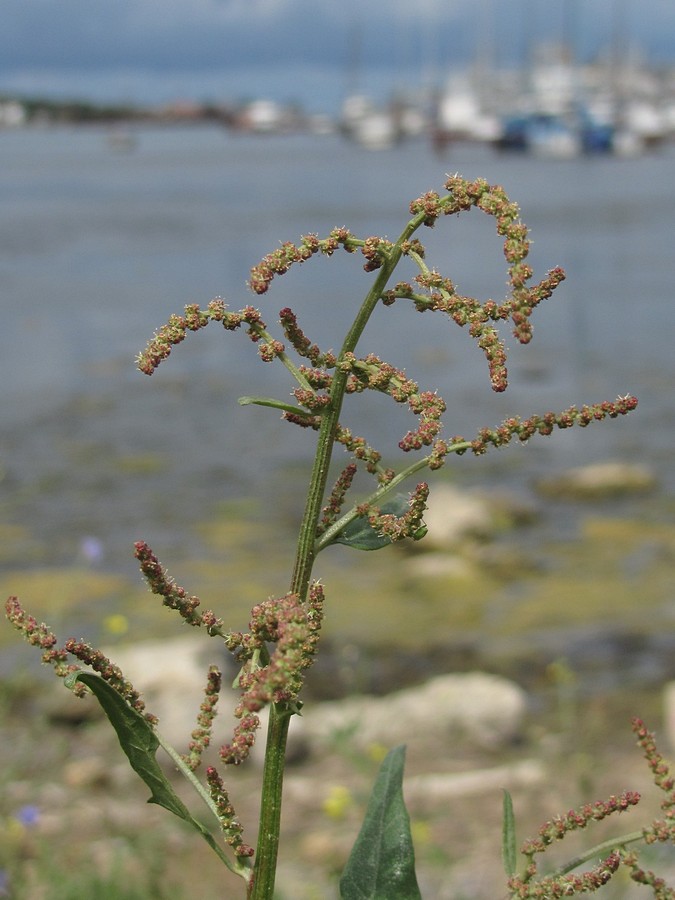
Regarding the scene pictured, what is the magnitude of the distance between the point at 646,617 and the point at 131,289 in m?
21.4

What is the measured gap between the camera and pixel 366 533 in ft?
4.09

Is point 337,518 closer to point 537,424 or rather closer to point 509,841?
point 537,424

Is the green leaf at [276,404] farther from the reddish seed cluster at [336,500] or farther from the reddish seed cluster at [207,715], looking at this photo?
the reddish seed cluster at [207,715]

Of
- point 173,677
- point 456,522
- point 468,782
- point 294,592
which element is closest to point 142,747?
point 294,592

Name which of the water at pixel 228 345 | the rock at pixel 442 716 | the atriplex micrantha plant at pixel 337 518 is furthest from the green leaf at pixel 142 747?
the rock at pixel 442 716

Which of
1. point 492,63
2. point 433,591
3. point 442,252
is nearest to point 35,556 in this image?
point 433,591

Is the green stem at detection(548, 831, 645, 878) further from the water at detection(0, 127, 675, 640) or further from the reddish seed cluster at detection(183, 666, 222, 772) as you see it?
the water at detection(0, 127, 675, 640)

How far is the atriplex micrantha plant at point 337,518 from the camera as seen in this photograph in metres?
1.08

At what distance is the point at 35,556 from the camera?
38.2ft

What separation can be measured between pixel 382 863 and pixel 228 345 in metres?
21.8

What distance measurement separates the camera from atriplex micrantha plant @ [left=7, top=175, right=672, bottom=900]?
1.08 metres

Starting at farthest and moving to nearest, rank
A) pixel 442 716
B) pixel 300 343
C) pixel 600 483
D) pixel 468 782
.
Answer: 1. pixel 600 483
2. pixel 442 716
3. pixel 468 782
4. pixel 300 343

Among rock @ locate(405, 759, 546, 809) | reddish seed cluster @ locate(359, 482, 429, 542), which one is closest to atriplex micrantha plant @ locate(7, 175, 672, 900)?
reddish seed cluster @ locate(359, 482, 429, 542)

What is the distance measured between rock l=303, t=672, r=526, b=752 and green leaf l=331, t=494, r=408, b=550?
6283mm
